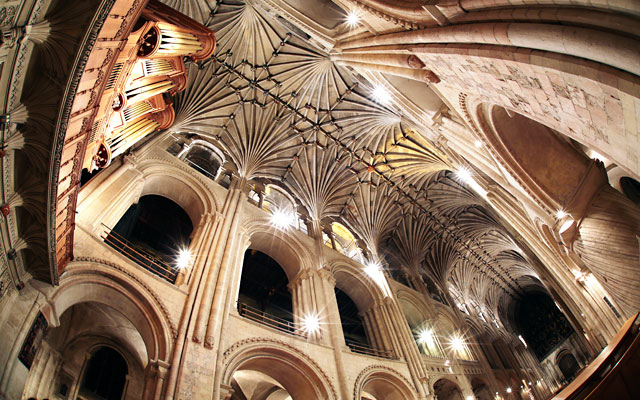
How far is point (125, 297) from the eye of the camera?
7.03m

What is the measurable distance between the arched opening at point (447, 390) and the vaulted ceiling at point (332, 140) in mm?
6692

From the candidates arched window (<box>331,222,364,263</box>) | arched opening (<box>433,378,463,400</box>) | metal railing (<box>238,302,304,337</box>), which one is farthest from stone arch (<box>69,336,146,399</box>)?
arched opening (<box>433,378,463,400</box>)

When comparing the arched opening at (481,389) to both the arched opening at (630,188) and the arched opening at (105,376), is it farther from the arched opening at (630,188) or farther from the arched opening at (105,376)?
the arched opening at (105,376)

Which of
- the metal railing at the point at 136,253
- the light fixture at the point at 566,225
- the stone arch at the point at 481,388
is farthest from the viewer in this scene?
the stone arch at the point at 481,388

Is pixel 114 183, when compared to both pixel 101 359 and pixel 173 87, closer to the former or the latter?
pixel 173 87

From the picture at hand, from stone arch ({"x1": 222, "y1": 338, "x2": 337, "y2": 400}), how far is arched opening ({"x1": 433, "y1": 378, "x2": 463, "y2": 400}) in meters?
7.59

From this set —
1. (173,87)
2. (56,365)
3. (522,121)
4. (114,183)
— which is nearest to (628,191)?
(522,121)

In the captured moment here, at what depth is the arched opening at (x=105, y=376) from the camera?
845 cm

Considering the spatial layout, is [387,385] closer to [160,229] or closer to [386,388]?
[386,388]

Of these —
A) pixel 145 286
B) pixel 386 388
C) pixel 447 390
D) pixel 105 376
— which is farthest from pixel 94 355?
pixel 447 390

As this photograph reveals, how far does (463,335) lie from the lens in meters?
17.1

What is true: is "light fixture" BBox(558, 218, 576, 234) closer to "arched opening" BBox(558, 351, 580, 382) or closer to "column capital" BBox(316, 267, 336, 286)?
"column capital" BBox(316, 267, 336, 286)

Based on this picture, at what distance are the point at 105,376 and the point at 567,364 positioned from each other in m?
27.5

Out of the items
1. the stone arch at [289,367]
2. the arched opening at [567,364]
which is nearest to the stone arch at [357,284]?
the stone arch at [289,367]
